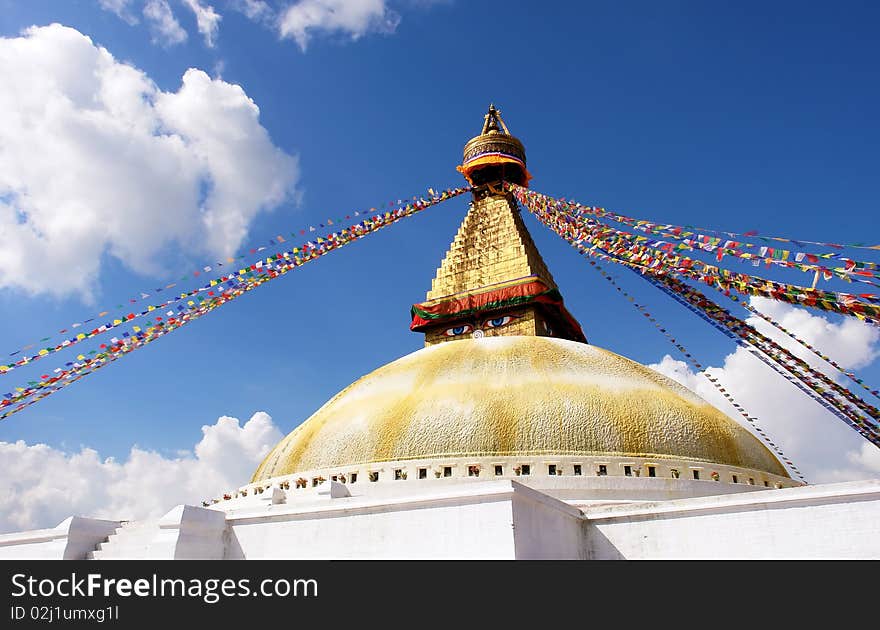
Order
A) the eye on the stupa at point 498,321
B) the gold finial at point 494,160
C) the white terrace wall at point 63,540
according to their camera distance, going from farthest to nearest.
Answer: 1. the gold finial at point 494,160
2. the eye on the stupa at point 498,321
3. the white terrace wall at point 63,540

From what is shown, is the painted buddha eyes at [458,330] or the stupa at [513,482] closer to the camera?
the stupa at [513,482]

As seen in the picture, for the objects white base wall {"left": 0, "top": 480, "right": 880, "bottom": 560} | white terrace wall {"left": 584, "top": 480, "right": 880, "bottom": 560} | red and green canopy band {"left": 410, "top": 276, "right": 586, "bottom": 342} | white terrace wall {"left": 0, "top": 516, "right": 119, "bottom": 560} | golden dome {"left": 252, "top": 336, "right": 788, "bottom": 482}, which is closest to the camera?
white terrace wall {"left": 584, "top": 480, "right": 880, "bottom": 560}

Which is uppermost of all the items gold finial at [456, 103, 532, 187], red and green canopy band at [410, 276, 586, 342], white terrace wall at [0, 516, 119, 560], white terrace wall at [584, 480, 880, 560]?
gold finial at [456, 103, 532, 187]

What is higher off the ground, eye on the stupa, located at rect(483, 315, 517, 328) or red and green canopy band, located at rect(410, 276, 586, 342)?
red and green canopy band, located at rect(410, 276, 586, 342)

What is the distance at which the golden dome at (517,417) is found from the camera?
12.1 m

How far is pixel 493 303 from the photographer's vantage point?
59.2 ft

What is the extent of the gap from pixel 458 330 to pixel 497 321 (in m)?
1.08

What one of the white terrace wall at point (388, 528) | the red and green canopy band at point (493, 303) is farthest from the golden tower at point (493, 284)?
the white terrace wall at point (388, 528)

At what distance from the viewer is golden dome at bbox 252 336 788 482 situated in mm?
12141

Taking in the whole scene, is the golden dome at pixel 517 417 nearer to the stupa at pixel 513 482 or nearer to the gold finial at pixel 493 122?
the stupa at pixel 513 482

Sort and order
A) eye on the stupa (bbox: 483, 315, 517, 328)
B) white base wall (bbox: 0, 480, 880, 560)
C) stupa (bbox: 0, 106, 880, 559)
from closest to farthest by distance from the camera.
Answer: white base wall (bbox: 0, 480, 880, 560) < stupa (bbox: 0, 106, 880, 559) < eye on the stupa (bbox: 483, 315, 517, 328)

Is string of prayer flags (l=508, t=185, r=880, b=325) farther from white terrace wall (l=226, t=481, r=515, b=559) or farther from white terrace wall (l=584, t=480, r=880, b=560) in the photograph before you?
white terrace wall (l=226, t=481, r=515, b=559)

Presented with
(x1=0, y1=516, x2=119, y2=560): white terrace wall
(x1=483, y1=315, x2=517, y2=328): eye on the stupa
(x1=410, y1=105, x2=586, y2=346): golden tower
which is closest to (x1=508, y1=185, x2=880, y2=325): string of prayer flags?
(x1=410, y1=105, x2=586, y2=346): golden tower
